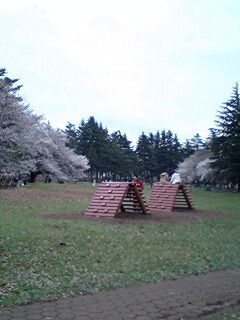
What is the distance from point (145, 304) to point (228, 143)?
46832 millimetres

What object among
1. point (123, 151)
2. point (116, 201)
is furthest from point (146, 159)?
point (116, 201)

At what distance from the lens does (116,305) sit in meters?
6.12

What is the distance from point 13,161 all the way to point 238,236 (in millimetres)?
21113

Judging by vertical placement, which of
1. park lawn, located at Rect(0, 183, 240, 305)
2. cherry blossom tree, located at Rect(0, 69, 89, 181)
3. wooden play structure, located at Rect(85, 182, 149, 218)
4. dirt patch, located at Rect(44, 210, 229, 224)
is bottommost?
park lawn, located at Rect(0, 183, 240, 305)

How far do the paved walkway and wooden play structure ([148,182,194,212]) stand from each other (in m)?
13.6

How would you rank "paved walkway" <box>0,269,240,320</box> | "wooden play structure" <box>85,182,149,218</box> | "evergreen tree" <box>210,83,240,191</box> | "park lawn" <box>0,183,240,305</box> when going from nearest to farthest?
"paved walkway" <box>0,269,240,320</box> < "park lawn" <box>0,183,240,305</box> < "wooden play structure" <box>85,182,149,218</box> < "evergreen tree" <box>210,83,240,191</box>

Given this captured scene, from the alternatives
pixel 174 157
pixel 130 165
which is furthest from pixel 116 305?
pixel 174 157

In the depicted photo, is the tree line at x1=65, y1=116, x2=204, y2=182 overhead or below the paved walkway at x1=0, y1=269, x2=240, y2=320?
overhead

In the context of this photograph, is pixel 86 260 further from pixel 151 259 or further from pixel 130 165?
pixel 130 165

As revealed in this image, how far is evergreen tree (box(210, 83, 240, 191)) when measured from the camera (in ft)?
165

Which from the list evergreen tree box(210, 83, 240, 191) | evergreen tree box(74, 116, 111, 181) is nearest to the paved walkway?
evergreen tree box(210, 83, 240, 191)

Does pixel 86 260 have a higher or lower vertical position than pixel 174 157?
lower

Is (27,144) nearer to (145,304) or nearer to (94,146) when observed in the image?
(145,304)

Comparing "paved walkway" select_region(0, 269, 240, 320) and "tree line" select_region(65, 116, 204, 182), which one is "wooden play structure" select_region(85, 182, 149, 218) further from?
"tree line" select_region(65, 116, 204, 182)
